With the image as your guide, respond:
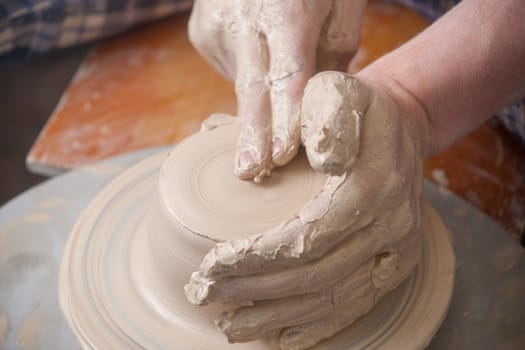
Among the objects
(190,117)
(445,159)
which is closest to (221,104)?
(190,117)

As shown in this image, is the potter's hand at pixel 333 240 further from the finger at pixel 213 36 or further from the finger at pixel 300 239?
the finger at pixel 213 36

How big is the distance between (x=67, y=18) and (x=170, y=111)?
59 cm

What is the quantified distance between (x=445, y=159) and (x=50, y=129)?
4.08ft

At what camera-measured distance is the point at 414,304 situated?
1254 mm

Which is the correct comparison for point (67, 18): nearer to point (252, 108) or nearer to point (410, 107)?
point (252, 108)

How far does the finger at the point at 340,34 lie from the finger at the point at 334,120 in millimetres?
435

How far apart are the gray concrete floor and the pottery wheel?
2.10 metres

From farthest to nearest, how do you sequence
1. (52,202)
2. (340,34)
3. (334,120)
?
(52,202), (340,34), (334,120)

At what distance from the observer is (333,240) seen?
103 centimetres

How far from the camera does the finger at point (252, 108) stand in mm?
1152

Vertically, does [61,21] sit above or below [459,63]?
below

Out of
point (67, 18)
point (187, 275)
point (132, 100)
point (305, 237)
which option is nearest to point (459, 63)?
point (305, 237)

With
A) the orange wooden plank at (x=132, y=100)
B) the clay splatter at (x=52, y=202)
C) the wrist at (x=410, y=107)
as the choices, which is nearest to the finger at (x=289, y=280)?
the wrist at (x=410, y=107)

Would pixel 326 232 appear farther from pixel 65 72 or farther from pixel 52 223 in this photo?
pixel 65 72
